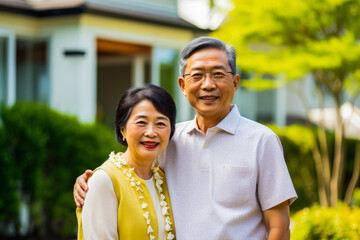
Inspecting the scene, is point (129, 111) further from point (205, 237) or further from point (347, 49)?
point (347, 49)

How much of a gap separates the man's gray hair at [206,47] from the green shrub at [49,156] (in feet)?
17.5

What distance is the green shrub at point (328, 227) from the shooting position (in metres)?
5.09

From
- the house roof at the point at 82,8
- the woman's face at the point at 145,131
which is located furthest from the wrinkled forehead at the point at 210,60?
the house roof at the point at 82,8

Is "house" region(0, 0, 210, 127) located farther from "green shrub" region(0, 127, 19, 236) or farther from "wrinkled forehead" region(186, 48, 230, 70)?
"wrinkled forehead" region(186, 48, 230, 70)

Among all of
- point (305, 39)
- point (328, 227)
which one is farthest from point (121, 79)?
point (328, 227)

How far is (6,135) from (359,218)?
191 inches

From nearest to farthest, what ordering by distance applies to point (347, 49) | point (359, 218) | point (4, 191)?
point (359, 218) → point (4, 191) → point (347, 49)

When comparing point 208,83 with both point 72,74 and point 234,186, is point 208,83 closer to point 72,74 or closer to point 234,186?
point 234,186

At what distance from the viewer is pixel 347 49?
28.0 feet

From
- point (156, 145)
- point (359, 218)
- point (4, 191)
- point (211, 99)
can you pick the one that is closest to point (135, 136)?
point (156, 145)

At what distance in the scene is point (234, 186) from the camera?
2916 millimetres

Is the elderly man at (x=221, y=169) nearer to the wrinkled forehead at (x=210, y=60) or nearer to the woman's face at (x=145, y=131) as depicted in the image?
the wrinkled forehead at (x=210, y=60)

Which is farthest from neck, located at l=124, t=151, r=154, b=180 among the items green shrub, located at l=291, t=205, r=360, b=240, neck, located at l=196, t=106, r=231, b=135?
green shrub, located at l=291, t=205, r=360, b=240

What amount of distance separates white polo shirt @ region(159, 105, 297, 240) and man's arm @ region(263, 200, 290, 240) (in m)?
0.04
